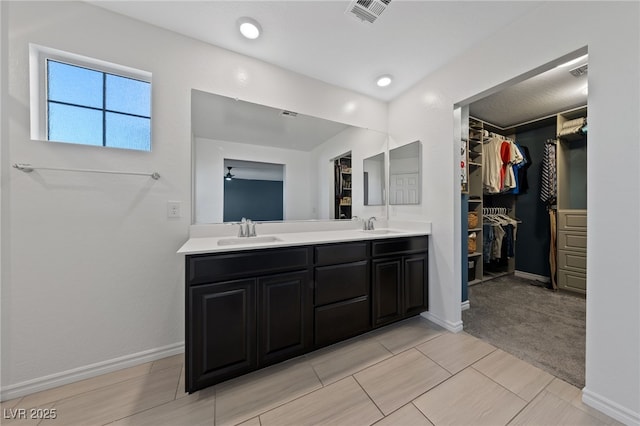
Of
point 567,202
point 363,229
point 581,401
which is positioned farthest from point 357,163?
point 567,202

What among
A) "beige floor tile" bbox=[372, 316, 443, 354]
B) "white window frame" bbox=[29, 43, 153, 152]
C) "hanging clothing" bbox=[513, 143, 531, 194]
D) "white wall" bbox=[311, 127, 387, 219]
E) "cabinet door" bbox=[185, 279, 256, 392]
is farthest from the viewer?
"hanging clothing" bbox=[513, 143, 531, 194]

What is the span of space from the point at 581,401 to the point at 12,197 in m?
3.46

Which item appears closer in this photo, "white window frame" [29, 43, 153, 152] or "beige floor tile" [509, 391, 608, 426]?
"beige floor tile" [509, 391, 608, 426]

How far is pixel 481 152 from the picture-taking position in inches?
121

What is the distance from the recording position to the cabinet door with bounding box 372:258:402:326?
1.84 metres

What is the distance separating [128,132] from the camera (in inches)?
63.2

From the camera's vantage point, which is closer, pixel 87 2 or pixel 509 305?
pixel 87 2

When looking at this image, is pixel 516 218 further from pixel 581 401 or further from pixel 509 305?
pixel 581 401

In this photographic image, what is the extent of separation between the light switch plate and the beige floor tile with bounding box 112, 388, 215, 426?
1.17 metres

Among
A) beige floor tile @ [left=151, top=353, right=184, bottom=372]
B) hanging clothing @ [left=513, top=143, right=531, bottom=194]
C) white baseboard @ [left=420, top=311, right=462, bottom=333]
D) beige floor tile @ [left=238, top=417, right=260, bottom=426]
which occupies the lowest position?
beige floor tile @ [left=151, top=353, right=184, bottom=372]

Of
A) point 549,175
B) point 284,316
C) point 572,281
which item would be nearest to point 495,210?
point 549,175

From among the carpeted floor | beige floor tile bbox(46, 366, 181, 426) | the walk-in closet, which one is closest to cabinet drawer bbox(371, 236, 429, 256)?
the walk-in closet

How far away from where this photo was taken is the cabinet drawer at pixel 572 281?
8.81 ft

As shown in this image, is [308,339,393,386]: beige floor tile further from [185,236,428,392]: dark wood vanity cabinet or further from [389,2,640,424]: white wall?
[389,2,640,424]: white wall
